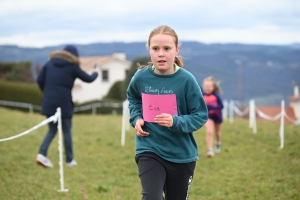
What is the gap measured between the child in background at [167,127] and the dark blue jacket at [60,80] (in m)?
5.03

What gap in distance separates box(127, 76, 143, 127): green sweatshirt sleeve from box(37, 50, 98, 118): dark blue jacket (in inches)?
188

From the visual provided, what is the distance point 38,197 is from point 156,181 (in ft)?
10.7

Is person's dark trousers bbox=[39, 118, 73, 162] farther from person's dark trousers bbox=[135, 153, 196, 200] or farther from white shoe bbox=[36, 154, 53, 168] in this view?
person's dark trousers bbox=[135, 153, 196, 200]

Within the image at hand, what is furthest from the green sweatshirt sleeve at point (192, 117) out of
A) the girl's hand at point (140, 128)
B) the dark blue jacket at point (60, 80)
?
the dark blue jacket at point (60, 80)

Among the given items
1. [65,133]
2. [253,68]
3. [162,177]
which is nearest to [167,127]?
[162,177]

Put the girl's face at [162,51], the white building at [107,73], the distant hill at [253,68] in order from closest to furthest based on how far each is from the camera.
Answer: the girl's face at [162,51], the white building at [107,73], the distant hill at [253,68]

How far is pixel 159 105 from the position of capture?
4.89 metres

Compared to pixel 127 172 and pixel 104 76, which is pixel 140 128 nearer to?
pixel 127 172

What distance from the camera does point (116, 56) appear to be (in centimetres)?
6881

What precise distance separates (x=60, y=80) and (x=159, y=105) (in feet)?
17.5

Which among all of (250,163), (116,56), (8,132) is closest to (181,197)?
(250,163)

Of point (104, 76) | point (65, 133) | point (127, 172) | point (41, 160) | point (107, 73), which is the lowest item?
point (104, 76)

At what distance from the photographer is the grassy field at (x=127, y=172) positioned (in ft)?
26.0

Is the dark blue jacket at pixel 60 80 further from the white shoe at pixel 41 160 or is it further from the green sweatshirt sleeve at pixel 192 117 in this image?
the green sweatshirt sleeve at pixel 192 117
